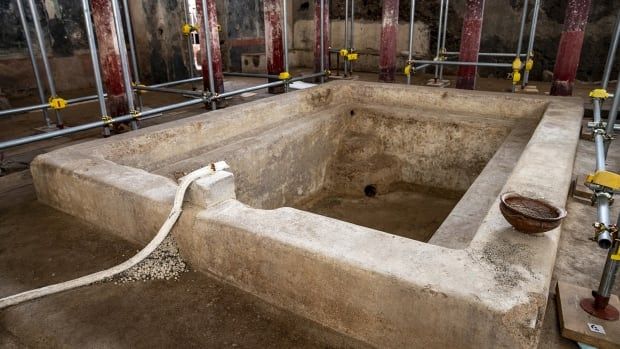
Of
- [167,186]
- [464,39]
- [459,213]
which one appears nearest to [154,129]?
[167,186]

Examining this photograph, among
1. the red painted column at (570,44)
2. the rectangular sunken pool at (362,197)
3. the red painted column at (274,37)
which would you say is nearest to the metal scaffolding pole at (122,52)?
the rectangular sunken pool at (362,197)

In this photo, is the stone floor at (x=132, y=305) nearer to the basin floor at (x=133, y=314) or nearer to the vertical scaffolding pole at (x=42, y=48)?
the basin floor at (x=133, y=314)

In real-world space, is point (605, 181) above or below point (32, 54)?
below

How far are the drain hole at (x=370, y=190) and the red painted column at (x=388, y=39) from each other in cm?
278

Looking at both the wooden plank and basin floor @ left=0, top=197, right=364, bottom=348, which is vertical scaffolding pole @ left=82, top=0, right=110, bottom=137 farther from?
the wooden plank

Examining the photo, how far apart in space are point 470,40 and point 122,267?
7.21 m

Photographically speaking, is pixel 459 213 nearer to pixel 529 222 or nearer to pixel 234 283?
pixel 529 222

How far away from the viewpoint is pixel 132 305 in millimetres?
2498

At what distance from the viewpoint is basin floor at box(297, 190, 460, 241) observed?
6.02 metres

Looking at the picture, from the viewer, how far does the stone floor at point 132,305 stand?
2262 mm

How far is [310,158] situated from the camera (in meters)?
6.41

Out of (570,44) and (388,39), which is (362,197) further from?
(570,44)

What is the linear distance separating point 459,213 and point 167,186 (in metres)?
2.22

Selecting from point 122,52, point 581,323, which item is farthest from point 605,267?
point 122,52
